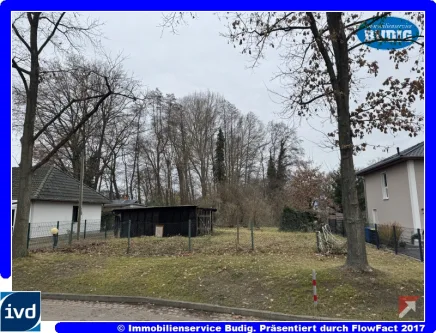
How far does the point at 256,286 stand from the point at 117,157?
1506 inches

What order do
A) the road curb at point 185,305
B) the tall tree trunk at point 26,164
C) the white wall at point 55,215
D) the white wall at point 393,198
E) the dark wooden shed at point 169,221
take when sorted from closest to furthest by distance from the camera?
the road curb at point 185,305 → the tall tree trunk at point 26,164 → the white wall at point 393,198 → the dark wooden shed at point 169,221 → the white wall at point 55,215

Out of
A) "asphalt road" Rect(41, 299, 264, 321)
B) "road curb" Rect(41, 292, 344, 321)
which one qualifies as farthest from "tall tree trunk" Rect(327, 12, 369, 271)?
"asphalt road" Rect(41, 299, 264, 321)

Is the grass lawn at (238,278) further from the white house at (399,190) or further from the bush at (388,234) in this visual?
the white house at (399,190)

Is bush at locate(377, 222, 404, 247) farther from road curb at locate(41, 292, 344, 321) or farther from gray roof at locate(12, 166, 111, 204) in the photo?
gray roof at locate(12, 166, 111, 204)

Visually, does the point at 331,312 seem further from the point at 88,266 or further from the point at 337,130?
the point at 88,266

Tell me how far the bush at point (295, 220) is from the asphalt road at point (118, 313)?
71.8 feet

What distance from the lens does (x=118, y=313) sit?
7.30m

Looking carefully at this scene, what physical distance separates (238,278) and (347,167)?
418 cm

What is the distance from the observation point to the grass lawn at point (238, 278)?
23.6 feet

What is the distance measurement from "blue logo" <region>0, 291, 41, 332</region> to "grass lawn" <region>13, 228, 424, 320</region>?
4.02 m

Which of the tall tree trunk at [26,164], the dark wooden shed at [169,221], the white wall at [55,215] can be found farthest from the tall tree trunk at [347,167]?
the white wall at [55,215]

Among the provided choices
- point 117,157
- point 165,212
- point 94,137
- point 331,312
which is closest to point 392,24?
point 331,312

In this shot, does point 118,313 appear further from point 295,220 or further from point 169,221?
point 295,220

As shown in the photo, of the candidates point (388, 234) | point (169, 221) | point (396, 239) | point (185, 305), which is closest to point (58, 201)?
point (169, 221)
